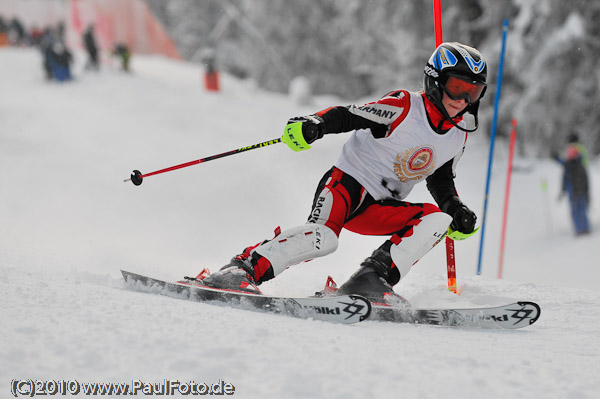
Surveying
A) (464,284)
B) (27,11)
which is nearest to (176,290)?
(464,284)

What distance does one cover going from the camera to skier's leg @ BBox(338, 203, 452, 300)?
3264 mm

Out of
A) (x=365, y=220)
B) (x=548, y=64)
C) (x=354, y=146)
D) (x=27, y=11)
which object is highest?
(x=27, y=11)

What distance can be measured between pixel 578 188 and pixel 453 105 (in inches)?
290

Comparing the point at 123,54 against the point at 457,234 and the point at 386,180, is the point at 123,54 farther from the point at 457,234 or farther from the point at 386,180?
the point at 457,234

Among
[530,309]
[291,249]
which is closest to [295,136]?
[291,249]

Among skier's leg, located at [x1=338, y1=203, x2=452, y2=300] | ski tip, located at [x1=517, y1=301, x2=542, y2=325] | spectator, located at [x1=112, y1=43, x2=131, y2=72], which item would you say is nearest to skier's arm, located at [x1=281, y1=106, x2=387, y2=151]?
skier's leg, located at [x1=338, y1=203, x2=452, y2=300]

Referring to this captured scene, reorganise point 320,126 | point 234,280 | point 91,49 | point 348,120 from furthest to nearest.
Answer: point 91,49 < point 348,120 < point 320,126 < point 234,280

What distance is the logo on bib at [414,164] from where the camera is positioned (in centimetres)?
352

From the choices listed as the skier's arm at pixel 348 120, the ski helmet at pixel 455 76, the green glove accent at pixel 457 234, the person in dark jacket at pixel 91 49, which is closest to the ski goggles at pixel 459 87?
the ski helmet at pixel 455 76

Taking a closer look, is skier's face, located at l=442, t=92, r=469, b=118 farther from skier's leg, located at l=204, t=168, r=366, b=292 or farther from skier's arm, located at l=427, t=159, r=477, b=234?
skier's leg, located at l=204, t=168, r=366, b=292

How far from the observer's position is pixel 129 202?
345 inches

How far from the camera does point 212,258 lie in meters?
7.18

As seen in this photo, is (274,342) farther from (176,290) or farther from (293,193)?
(293,193)

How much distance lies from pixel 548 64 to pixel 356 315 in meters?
10.9
